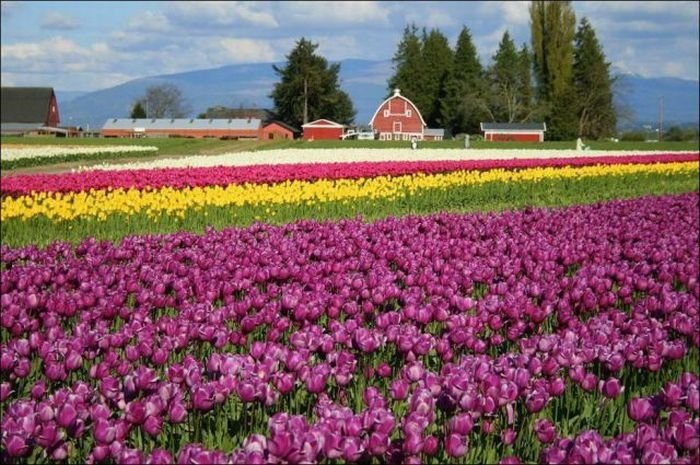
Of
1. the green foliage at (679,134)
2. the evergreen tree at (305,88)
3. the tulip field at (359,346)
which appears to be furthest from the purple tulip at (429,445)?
A: the green foliage at (679,134)

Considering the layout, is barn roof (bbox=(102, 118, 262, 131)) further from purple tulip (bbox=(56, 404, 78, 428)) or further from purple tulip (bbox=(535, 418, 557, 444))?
purple tulip (bbox=(535, 418, 557, 444))

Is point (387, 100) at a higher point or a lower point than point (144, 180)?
higher

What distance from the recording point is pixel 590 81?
89.7 feet

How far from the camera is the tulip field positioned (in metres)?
2.99

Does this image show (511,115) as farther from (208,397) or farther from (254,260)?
(208,397)

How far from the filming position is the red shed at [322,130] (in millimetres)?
41037

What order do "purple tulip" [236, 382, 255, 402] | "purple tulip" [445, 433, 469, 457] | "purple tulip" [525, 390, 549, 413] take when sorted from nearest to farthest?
1. "purple tulip" [445, 433, 469, 457]
2. "purple tulip" [236, 382, 255, 402]
3. "purple tulip" [525, 390, 549, 413]

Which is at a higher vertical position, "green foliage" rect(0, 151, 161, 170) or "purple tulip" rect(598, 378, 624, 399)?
"green foliage" rect(0, 151, 161, 170)

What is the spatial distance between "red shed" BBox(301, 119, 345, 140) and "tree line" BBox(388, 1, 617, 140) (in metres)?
14.3

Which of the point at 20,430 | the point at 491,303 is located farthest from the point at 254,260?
the point at 20,430

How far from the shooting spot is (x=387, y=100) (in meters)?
25.8

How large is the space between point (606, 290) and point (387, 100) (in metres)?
20.0

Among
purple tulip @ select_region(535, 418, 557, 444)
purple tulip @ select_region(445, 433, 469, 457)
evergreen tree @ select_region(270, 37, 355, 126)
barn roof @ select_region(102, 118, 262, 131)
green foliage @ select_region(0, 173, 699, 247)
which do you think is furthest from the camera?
barn roof @ select_region(102, 118, 262, 131)

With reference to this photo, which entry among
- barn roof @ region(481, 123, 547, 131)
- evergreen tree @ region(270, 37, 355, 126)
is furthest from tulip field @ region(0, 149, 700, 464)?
evergreen tree @ region(270, 37, 355, 126)
